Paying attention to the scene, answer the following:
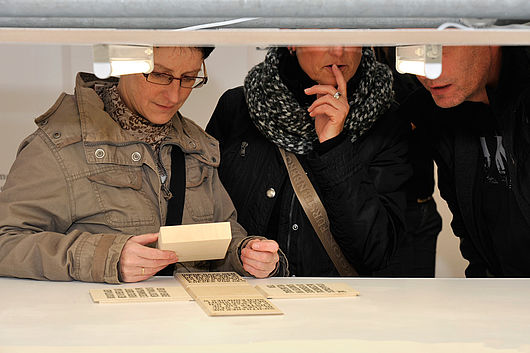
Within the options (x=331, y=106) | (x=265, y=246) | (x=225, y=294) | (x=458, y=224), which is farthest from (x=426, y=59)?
(x=458, y=224)

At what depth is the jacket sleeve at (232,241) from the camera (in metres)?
2.49

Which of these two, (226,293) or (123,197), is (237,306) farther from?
(123,197)

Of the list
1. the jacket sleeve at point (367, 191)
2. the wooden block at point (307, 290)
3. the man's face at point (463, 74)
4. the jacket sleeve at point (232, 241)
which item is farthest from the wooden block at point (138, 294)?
the man's face at point (463, 74)

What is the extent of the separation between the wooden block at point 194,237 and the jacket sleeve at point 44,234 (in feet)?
0.50

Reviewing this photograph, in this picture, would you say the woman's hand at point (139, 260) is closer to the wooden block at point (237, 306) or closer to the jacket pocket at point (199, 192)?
the wooden block at point (237, 306)

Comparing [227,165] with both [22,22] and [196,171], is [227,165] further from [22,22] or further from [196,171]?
[22,22]

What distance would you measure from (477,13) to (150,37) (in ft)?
2.05

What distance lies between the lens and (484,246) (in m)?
2.99

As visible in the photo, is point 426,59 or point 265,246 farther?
point 265,246

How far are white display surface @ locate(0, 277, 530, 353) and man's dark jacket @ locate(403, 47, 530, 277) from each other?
620 millimetres

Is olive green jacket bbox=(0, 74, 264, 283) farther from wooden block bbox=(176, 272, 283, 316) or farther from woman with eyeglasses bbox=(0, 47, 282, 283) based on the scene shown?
wooden block bbox=(176, 272, 283, 316)

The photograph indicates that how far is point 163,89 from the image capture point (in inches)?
102

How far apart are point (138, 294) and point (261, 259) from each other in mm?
443

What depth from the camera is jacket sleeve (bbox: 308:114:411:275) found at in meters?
2.82
